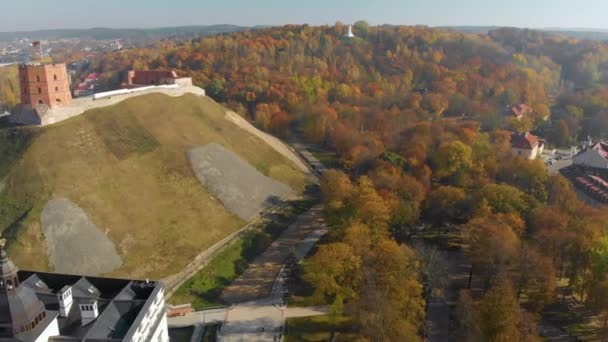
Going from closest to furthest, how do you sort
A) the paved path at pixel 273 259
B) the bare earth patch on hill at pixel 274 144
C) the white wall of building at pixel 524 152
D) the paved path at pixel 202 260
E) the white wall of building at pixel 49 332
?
the white wall of building at pixel 49 332, the paved path at pixel 202 260, the paved path at pixel 273 259, the bare earth patch on hill at pixel 274 144, the white wall of building at pixel 524 152

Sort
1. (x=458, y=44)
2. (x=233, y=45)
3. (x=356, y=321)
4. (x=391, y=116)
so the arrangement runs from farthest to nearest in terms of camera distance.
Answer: (x=458, y=44), (x=233, y=45), (x=391, y=116), (x=356, y=321)

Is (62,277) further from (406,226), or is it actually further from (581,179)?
(581,179)

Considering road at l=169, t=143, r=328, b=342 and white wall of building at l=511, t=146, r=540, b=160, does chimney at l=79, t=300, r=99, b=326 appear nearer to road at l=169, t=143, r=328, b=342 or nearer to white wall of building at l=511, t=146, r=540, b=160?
road at l=169, t=143, r=328, b=342

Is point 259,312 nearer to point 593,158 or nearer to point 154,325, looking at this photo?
point 154,325

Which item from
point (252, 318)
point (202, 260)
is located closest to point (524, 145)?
point (202, 260)

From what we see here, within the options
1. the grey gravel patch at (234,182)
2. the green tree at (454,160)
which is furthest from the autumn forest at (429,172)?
the grey gravel patch at (234,182)

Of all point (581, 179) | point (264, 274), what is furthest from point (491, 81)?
point (264, 274)

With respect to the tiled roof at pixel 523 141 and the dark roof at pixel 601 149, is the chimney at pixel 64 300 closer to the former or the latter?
the tiled roof at pixel 523 141
